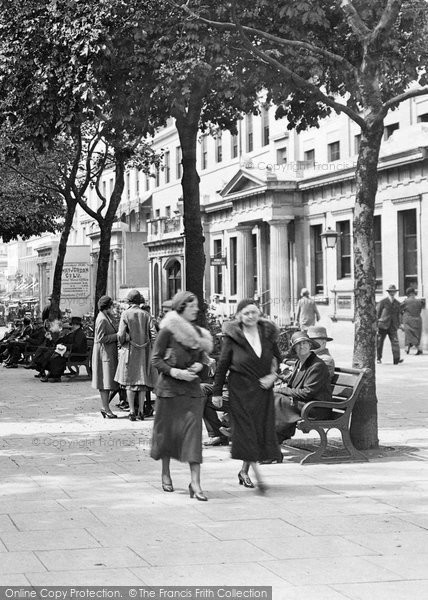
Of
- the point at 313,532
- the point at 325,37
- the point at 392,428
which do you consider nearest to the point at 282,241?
the point at 325,37

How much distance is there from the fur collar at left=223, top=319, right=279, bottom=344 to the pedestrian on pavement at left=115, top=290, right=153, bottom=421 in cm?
529

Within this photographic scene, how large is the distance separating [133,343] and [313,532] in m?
7.56

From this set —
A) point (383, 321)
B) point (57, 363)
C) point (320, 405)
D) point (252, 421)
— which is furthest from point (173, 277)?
point (252, 421)

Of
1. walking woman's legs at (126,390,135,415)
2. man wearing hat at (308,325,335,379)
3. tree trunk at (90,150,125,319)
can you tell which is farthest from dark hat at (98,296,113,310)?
tree trunk at (90,150,125,319)

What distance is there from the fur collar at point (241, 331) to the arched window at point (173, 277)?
45878 mm

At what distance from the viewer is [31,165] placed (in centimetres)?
3020

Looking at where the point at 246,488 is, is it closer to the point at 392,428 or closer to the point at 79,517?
the point at 79,517

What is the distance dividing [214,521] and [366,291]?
14.5ft

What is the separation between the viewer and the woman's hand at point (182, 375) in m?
8.84

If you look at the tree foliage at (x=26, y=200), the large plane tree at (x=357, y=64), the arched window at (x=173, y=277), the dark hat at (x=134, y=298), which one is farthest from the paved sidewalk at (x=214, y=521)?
the arched window at (x=173, y=277)

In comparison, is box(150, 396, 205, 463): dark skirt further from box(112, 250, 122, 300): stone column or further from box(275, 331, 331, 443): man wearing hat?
box(112, 250, 122, 300): stone column

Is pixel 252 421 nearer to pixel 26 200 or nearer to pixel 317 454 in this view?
pixel 317 454

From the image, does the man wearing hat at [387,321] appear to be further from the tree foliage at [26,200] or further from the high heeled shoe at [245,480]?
the high heeled shoe at [245,480]

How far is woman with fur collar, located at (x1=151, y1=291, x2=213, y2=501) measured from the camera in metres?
8.85
